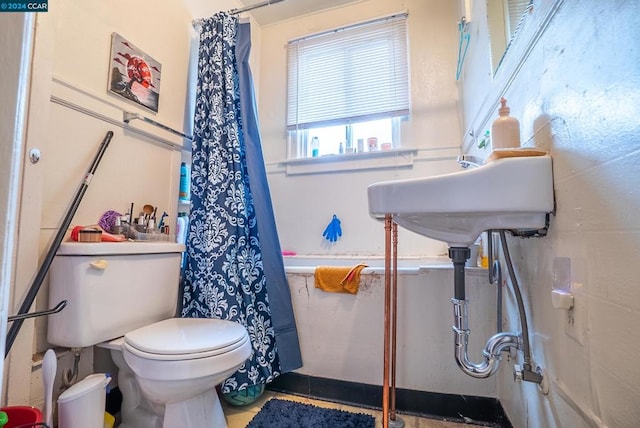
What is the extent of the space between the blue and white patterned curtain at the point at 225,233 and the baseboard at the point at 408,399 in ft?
0.50

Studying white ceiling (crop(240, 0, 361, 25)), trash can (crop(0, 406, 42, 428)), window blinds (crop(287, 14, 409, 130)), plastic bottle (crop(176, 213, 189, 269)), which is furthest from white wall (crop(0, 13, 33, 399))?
white ceiling (crop(240, 0, 361, 25))

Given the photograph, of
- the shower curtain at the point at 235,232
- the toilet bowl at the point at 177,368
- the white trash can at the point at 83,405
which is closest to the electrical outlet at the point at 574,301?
the toilet bowl at the point at 177,368

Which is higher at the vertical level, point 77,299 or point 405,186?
point 405,186

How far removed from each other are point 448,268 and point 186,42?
74.2 inches

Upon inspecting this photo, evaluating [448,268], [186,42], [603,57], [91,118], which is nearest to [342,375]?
[448,268]

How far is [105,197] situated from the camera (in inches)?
49.4

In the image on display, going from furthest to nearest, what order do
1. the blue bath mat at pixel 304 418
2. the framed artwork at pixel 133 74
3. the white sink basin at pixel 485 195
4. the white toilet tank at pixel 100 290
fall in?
the framed artwork at pixel 133 74, the blue bath mat at pixel 304 418, the white toilet tank at pixel 100 290, the white sink basin at pixel 485 195

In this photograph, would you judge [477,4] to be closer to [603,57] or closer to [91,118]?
[603,57]

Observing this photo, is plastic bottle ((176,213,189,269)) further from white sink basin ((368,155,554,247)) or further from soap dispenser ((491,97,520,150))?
soap dispenser ((491,97,520,150))

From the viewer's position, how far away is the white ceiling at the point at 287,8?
7.45 feet

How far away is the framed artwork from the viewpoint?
4.26 feet

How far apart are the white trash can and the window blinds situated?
195cm

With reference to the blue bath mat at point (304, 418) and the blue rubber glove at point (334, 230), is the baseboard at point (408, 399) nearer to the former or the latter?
the blue bath mat at point (304, 418)

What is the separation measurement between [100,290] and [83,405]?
352mm
